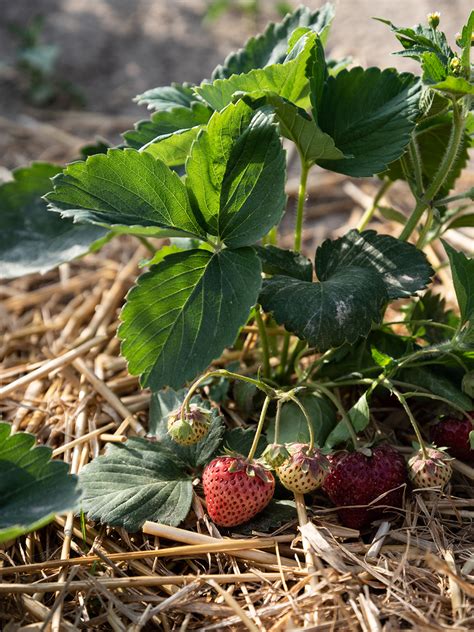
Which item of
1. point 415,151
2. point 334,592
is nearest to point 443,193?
point 415,151

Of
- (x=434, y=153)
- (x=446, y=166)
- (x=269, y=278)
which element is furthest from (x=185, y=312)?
(x=434, y=153)

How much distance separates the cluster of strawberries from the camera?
1176 millimetres

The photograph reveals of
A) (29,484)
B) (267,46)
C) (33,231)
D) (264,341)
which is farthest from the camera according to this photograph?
(33,231)

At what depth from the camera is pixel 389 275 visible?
128 centimetres

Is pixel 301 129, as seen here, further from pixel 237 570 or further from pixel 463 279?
pixel 237 570

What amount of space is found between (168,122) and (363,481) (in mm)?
723

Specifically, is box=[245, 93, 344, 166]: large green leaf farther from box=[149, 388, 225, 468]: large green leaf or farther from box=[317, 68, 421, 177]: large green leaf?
box=[149, 388, 225, 468]: large green leaf

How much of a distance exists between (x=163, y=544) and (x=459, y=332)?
59 centimetres

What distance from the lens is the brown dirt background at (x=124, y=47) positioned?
273 cm

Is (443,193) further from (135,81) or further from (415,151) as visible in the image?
(135,81)

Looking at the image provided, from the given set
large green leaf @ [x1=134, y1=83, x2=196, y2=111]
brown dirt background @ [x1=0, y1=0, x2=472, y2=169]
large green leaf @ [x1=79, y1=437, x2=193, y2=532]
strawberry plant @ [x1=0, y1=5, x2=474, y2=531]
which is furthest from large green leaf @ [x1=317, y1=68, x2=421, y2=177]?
brown dirt background @ [x1=0, y1=0, x2=472, y2=169]

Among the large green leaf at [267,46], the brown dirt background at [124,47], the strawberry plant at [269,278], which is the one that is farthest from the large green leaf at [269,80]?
the brown dirt background at [124,47]

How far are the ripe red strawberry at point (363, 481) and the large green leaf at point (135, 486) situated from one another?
0.24m

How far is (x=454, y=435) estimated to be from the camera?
132 cm
